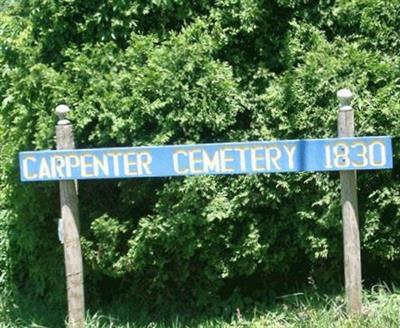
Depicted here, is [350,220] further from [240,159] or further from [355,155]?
[240,159]

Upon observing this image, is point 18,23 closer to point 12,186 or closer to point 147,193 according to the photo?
point 12,186

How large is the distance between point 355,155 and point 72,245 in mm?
1767

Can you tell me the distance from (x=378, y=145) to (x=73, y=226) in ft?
6.11

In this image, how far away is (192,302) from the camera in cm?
543

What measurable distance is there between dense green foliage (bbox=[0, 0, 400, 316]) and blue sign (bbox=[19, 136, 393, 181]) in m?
0.33

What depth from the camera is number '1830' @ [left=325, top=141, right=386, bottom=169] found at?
4.33m

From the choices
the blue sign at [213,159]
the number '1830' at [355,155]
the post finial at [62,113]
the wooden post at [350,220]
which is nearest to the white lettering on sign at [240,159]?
the blue sign at [213,159]

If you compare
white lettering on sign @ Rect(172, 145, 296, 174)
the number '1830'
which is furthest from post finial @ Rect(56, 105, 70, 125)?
the number '1830'

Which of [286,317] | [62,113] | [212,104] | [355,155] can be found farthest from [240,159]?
[286,317]

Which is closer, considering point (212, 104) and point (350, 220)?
point (350, 220)

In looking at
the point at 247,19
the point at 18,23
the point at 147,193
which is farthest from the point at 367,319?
the point at 18,23

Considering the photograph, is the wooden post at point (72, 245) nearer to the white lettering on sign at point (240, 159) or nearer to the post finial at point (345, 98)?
the white lettering on sign at point (240, 159)

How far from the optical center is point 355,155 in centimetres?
437

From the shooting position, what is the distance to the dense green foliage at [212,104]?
4.84 meters
